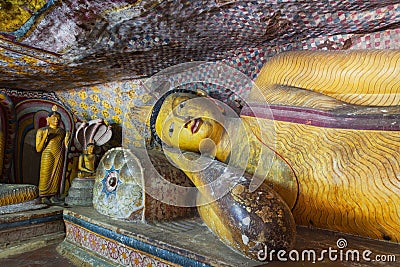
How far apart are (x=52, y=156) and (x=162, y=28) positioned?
1926 mm

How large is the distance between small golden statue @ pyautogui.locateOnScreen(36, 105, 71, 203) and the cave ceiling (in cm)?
60

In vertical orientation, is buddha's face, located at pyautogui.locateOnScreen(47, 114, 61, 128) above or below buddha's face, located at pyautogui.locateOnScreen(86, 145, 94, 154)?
above

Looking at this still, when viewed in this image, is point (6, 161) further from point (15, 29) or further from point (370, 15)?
point (370, 15)

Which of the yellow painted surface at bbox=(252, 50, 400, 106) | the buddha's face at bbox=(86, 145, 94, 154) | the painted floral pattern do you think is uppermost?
the yellow painted surface at bbox=(252, 50, 400, 106)

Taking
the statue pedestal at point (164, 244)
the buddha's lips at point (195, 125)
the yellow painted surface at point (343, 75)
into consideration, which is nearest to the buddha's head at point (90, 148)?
the statue pedestal at point (164, 244)

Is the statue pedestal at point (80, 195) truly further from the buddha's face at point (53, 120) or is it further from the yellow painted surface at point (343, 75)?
the yellow painted surface at point (343, 75)

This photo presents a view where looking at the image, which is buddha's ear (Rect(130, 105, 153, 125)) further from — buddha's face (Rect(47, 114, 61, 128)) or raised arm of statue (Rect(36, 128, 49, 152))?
raised arm of statue (Rect(36, 128, 49, 152))

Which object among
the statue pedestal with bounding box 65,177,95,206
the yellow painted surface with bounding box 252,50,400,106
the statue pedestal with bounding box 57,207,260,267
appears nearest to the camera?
the statue pedestal with bounding box 57,207,260,267

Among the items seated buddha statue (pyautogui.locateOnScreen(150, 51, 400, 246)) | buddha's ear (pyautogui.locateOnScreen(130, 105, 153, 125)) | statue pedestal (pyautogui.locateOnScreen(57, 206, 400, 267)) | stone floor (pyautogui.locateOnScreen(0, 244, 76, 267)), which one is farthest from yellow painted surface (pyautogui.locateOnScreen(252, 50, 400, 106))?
stone floor (pyautogui.locateOnScreen(0, 244, 76, 267))

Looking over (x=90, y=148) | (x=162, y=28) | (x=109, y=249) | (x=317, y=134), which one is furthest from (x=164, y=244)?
(x=90, y=148)

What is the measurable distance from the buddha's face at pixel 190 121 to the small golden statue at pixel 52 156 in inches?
64.1

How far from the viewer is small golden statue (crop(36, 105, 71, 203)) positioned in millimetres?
3352

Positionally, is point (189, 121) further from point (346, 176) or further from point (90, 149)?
point (90, 149)

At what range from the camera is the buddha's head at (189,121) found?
2070 millimetres
